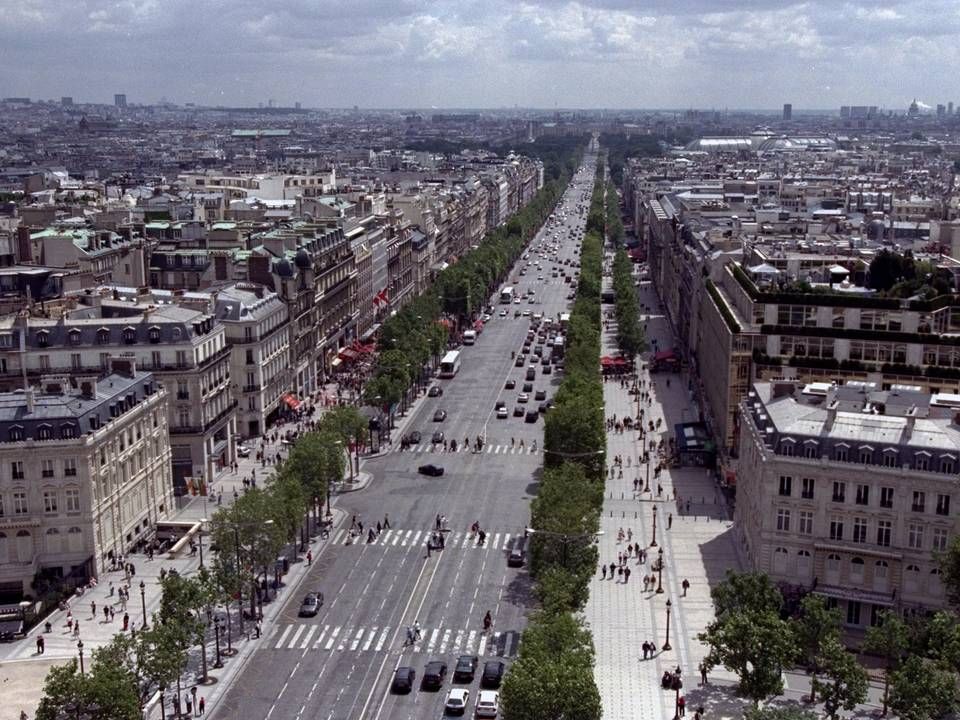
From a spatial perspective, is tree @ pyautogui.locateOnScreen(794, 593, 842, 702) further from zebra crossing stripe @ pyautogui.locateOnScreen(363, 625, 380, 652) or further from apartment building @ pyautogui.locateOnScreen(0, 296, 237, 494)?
apartment building @ pyautogui.locateOnScreen(0, 296, 237, 494)

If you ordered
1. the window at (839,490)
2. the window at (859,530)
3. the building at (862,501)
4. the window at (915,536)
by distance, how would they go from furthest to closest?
the window at (839,490) < the window at (859,530) < the window at (915,536) < the building at (862,501)

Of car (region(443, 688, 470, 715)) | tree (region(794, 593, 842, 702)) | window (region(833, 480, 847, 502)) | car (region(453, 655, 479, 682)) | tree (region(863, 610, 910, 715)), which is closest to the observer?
tree (region(863, 610, 910, 715))

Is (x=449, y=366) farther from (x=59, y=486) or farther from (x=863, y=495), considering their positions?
(x=863, y=495)

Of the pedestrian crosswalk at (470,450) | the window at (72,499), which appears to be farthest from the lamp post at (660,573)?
the window at (72,499)

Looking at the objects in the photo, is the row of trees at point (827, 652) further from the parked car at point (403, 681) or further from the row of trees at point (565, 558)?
the parked car at point (403, 681)

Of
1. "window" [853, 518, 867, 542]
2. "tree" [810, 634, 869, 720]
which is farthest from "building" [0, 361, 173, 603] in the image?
"window" [853, 518, 867, 542]
